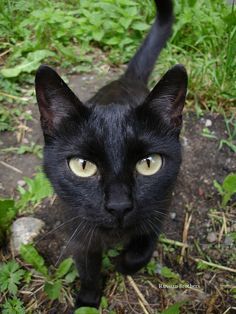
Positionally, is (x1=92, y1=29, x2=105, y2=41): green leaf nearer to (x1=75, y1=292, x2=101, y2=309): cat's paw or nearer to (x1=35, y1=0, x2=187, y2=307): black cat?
(x1=35, y1=0, x2=187, y2=307): black cat

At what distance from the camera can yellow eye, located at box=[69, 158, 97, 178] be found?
1.17 metres

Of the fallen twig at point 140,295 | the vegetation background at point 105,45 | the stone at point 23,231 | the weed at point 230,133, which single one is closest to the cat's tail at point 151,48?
the vegetation background at point 105,45

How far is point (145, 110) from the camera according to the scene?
1.22m

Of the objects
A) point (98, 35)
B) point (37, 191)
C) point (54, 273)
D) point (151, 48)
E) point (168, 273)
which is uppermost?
point (151, 48)

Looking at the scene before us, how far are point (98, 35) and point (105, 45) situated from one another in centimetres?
11

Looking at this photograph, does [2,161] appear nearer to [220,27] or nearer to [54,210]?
[54,210]

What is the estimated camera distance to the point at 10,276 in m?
1.59

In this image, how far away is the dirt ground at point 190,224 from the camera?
1592 mm

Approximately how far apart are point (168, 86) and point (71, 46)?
162 cm

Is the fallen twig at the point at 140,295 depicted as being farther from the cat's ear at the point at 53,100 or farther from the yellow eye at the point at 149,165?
the cat's ear at the point at 53,100

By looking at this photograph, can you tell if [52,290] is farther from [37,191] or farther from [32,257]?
[37,191]

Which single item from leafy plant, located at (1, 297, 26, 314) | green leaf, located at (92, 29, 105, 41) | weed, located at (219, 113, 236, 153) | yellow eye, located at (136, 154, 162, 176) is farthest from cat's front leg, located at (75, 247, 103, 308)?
green leaf, located at (92, 29, 105, 41)

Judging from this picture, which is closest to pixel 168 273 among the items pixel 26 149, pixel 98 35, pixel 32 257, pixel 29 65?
pixel 32 257

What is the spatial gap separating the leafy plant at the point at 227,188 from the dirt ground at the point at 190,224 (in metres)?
0.04
